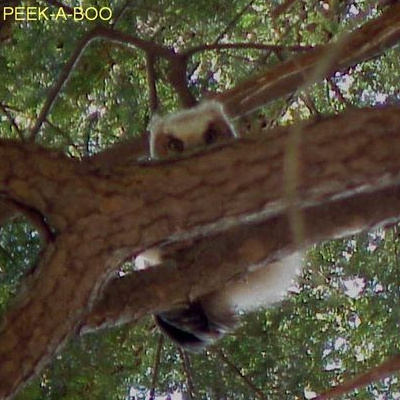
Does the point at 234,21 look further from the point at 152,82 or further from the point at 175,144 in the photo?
the point at 175,144

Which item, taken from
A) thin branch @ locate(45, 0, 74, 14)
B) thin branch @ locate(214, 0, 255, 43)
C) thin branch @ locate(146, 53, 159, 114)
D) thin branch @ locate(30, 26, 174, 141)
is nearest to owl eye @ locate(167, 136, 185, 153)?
thin branch @ locate(146, 53, 159, 114)

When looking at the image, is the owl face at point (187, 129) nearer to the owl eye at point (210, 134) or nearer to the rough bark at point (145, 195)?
the owl eye at point (210, 134)

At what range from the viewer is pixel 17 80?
3117 millimetres

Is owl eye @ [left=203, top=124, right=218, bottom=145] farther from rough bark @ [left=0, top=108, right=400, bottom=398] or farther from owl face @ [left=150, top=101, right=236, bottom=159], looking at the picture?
rough bark @ [left=0, top=108, right=400, bottom=398]

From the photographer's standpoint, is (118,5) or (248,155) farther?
(118,5)

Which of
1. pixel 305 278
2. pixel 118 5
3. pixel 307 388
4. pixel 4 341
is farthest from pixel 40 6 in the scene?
pixel 4 341

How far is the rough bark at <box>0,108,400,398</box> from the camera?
165 centimetres

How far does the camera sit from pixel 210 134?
298 cm

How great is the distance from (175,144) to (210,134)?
115 mm

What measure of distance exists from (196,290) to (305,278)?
123 centimetres

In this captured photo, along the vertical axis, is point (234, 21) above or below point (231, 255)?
above

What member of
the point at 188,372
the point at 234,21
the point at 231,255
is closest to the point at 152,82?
the point at 234,21

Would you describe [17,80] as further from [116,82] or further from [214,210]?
[214,210]

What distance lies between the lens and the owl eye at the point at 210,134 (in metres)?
2.95
